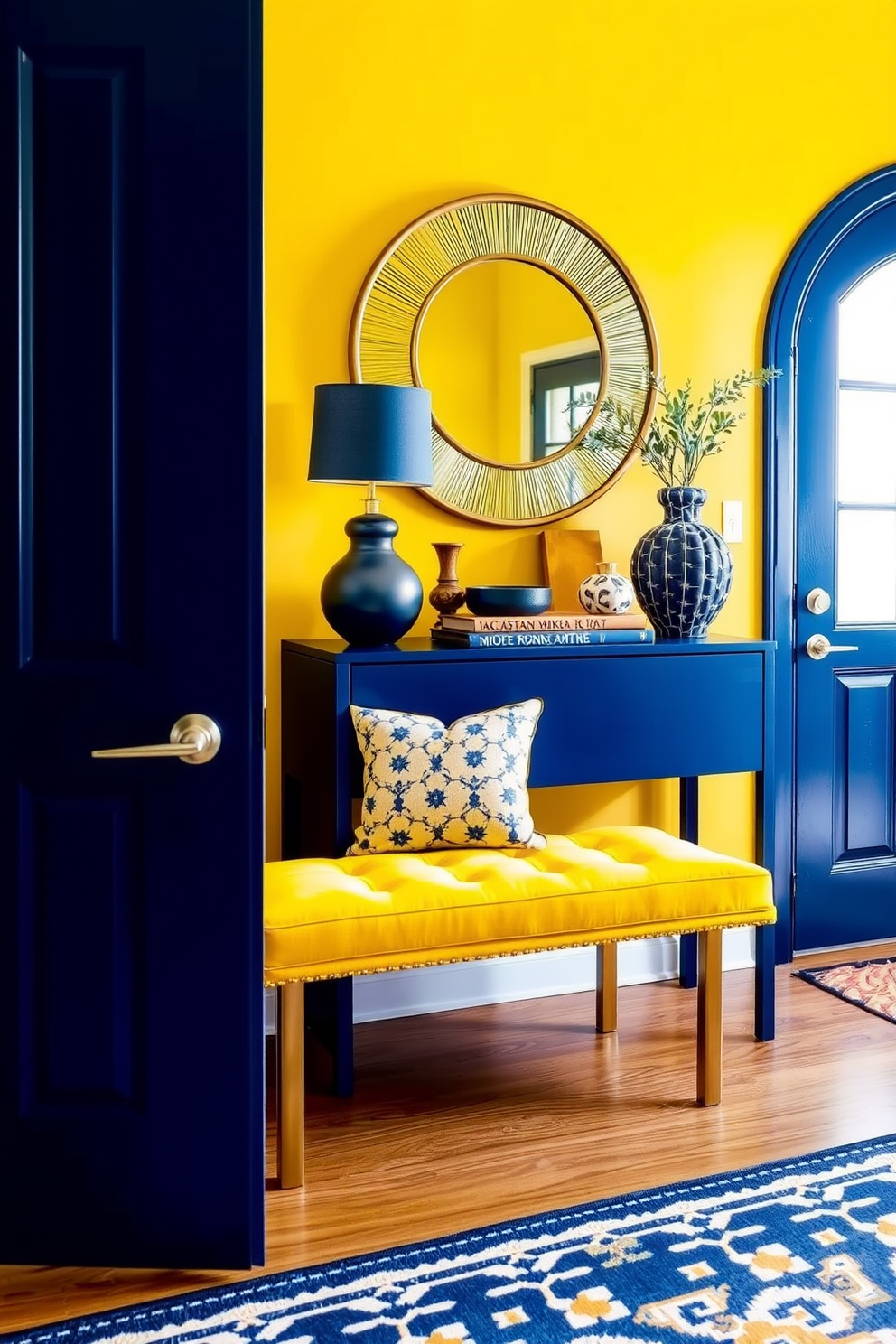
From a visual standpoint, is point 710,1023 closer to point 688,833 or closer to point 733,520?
point 688,833

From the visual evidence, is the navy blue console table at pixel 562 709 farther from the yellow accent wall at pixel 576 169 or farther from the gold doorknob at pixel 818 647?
the gold doorknob at pixel 818 647

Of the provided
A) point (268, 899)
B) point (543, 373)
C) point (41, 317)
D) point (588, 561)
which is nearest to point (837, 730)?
point (588, 561)

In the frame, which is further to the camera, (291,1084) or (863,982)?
(863,982)

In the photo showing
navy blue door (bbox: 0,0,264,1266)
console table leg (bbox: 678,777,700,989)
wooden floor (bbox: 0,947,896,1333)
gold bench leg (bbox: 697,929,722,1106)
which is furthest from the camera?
console table leg (bbox: 678,777,700,989)

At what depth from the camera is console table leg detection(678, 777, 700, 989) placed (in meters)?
3.25

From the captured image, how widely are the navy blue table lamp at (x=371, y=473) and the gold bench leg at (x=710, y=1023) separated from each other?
0.94m

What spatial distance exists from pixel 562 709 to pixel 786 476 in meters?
1.14

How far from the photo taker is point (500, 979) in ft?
10.4

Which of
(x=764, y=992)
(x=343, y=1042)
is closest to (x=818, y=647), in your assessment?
(x=764, y=992)

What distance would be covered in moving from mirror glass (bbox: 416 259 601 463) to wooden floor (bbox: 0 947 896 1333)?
1.45 metres

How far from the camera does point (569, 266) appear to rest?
3172mm

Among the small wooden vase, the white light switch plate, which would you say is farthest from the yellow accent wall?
the small wooden vase

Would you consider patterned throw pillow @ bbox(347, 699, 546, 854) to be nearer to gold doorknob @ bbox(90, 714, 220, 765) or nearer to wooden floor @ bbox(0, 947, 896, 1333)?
wooden floor @ bbox(0, 947, 896, 1333)

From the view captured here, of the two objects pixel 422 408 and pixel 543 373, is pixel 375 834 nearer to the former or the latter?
pixel 422 408
